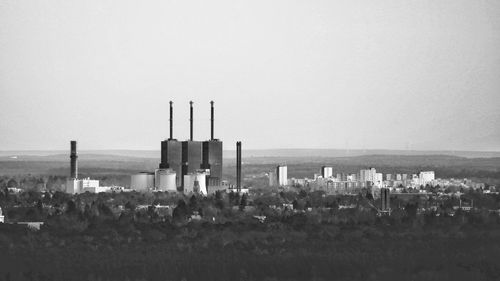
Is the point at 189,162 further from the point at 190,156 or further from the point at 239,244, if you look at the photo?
the point at 239,244

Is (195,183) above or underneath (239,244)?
above

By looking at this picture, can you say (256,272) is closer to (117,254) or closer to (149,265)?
(149,265)

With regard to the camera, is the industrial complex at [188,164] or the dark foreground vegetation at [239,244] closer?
the dark foreground vegetation at [239,244]

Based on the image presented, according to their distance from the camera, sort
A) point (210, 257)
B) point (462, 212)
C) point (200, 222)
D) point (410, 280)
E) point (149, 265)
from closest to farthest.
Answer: point (410, 280) < point (149, 265) < point (210, 257) < point (200, 222) < point (462, 212)

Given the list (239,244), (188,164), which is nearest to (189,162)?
(188,164)

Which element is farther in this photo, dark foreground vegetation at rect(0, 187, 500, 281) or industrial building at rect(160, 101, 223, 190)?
industrial building at rect(160, 101, 223, 190)

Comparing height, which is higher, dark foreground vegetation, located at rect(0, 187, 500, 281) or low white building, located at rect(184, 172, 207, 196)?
low white building, located at rect(184, 172, 207, 196)

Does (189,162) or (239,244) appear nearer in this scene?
(239,244)

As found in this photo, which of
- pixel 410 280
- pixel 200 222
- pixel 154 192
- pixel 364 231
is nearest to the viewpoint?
pixel 410 280

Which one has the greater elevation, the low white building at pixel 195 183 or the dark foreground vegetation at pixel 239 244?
the low white building at pixel 195 183

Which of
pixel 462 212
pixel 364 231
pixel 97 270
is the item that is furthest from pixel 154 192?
pixel 97 270

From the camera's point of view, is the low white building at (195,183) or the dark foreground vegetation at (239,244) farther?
the low white building at (195,183)
